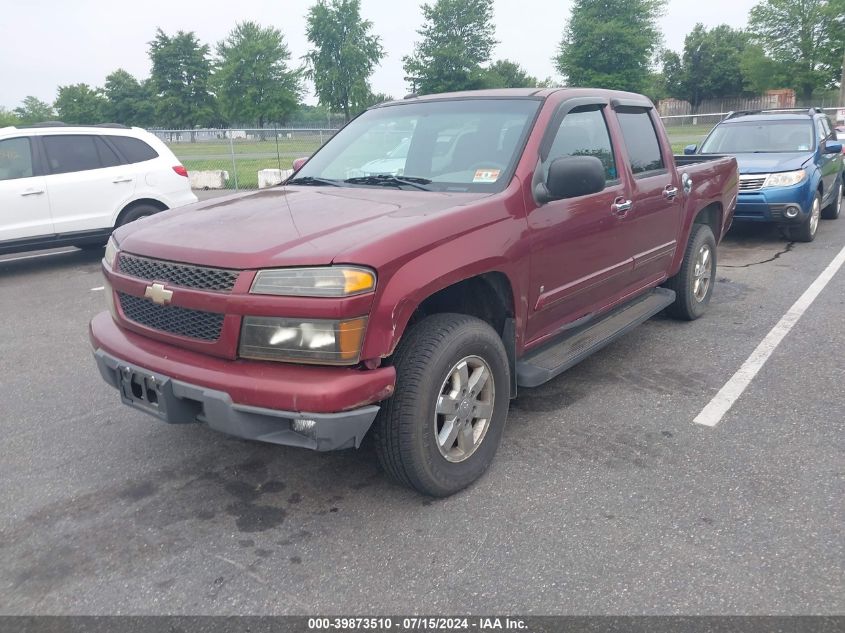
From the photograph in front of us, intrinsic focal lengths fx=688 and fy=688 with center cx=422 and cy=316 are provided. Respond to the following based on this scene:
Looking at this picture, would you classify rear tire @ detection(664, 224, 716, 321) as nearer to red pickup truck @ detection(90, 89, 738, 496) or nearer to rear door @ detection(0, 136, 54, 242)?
red pickup truck @ detection(90, 89, 738, 496)

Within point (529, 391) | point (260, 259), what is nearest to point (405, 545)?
point (260, 259)

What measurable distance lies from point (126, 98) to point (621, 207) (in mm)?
81899

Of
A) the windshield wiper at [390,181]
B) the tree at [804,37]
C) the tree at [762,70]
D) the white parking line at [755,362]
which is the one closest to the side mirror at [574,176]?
the windshield wiper at [390,181]

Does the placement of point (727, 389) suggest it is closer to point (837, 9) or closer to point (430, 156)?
point (430, 156)

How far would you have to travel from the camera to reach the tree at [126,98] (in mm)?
73375

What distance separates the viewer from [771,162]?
886 cm

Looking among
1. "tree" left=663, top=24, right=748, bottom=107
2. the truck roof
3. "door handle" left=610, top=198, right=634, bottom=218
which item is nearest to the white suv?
the truck roof

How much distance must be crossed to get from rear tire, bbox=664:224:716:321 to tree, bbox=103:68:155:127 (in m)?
76.3

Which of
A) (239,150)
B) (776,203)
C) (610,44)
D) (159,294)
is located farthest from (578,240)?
(610,44)

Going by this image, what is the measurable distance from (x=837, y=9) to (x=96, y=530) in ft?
197

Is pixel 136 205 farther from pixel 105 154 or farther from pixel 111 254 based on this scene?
pixel 111 254

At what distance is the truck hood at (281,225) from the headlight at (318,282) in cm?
4

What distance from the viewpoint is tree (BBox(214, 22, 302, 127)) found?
64312 mm

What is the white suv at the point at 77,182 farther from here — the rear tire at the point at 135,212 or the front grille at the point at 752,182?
the front grille at the point at 752,182
